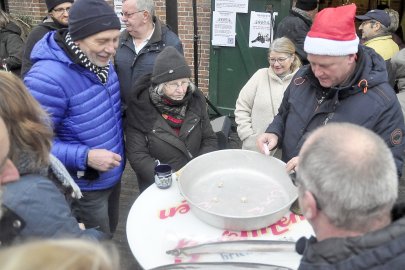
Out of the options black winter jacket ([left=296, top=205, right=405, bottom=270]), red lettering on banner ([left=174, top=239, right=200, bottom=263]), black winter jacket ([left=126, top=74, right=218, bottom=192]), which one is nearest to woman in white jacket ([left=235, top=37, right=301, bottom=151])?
black winter jacket ([left=126, top=74, right=218, bottom=192])

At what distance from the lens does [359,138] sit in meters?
1.26

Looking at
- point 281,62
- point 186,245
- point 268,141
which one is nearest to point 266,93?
point 281,62

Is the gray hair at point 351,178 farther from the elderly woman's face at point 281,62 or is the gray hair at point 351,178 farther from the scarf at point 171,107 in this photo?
the elderly woman's face at point 281,62

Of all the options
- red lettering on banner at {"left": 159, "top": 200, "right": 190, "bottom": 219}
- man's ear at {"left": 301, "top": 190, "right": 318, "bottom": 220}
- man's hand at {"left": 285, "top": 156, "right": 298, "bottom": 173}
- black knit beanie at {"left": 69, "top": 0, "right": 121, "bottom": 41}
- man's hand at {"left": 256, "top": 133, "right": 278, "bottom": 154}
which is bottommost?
red lettering on banner at {"left": 159, "top": 200, "right": 190, "bottom": 219}

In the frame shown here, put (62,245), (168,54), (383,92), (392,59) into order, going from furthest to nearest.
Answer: (392,59) → (168,54) → (383,92) → (62,245)

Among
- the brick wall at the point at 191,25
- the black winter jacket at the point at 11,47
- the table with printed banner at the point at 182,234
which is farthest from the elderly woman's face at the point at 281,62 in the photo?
the black winter jacket at the point at 11,47

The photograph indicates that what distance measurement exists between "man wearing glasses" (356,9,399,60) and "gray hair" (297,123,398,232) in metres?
3.72

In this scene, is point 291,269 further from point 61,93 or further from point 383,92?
point 61,93

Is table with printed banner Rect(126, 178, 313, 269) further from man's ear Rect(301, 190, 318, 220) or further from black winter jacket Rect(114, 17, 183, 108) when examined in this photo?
black winter jacket Rect(114, 17, 183, 108)

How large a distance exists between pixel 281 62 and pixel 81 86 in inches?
71.1

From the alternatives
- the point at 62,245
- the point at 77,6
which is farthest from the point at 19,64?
the point at 62,245

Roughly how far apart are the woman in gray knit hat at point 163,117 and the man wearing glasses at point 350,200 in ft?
5.17

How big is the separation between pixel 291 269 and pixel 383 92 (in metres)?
1.19

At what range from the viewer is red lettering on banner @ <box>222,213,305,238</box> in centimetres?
198
